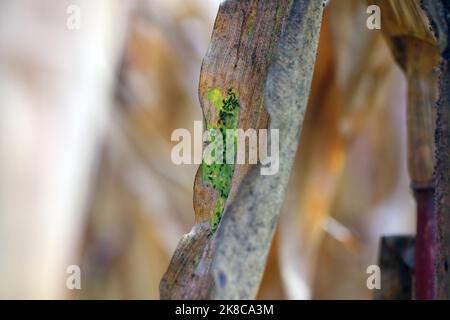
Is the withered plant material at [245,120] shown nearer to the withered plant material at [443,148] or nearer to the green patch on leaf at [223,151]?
the green patch on leaf at [223,151]

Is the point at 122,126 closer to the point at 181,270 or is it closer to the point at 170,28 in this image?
the point at 170,28

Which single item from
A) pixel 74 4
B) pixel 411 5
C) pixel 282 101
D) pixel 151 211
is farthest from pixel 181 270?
pixel 151 211

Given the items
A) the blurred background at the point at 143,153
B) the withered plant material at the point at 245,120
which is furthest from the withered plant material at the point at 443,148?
the blurred background at the point at 143,153

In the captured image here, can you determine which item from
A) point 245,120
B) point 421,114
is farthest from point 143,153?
point 245,120

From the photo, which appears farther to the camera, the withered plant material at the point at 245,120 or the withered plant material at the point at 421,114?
the withered plant material at the point at 421,114

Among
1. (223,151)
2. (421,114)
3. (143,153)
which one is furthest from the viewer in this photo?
(143,153)

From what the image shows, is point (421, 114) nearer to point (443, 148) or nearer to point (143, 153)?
point (443, 148)
